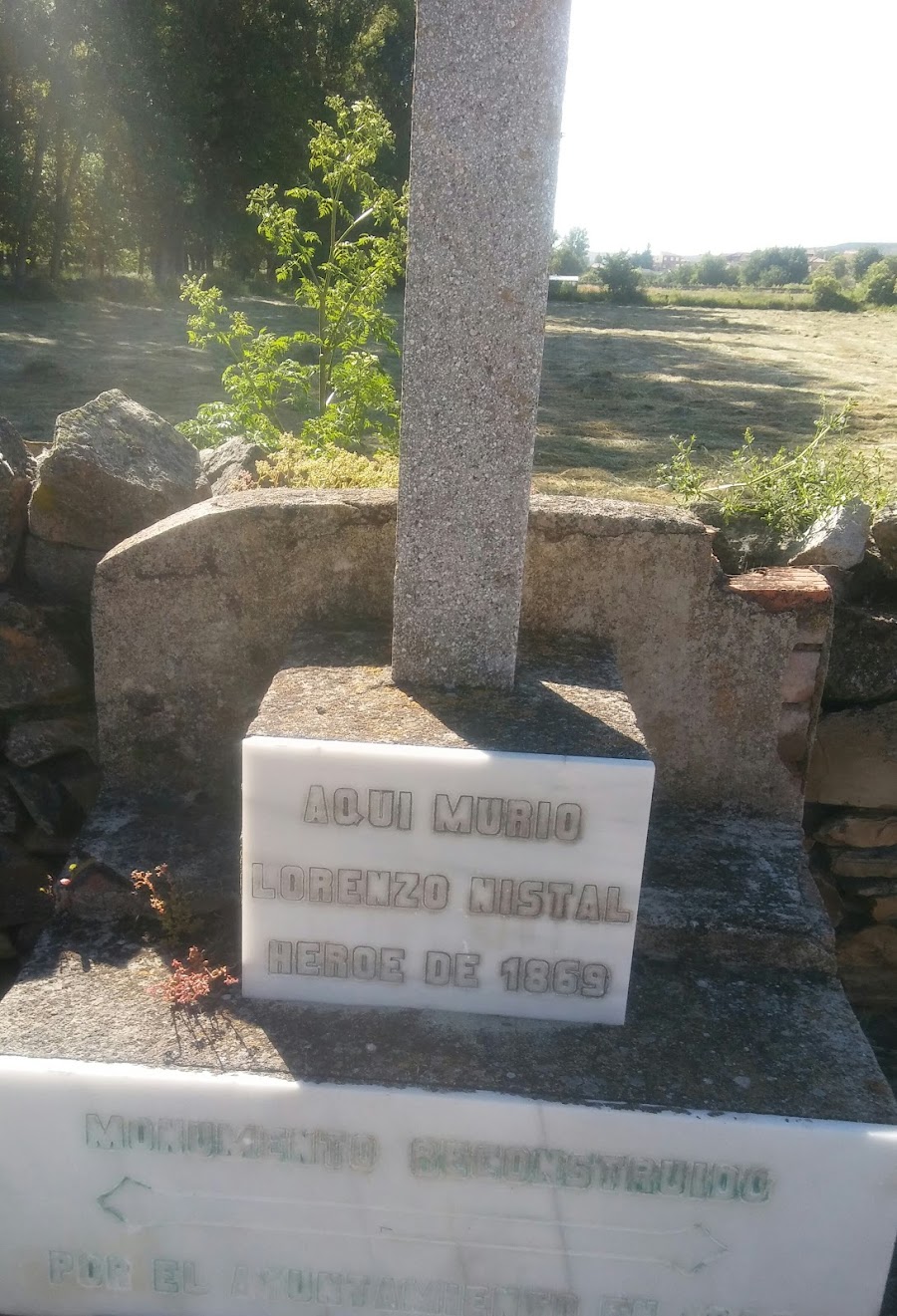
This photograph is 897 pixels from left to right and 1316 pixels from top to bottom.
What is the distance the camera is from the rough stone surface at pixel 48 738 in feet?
9.34

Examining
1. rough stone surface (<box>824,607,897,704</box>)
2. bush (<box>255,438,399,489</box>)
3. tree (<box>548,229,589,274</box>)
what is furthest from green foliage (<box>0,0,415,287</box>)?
tree (<box>548,229,589,274</box>)

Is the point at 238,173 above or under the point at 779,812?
above

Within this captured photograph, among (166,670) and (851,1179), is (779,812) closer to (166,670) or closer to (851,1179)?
(851,1179)

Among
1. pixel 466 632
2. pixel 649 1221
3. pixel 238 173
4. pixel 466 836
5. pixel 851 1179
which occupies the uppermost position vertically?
pixel 238 173

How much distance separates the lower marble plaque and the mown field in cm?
479

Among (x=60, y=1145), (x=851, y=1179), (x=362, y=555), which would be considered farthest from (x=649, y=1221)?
(x=362, y=555)

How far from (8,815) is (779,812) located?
78.4 inches

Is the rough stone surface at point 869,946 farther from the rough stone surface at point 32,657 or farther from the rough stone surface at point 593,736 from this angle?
the rough stone surface at point 32,657

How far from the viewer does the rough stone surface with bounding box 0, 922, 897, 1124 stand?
1.88 metres

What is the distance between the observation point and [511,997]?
2055mm

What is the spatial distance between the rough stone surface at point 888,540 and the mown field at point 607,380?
125 inches

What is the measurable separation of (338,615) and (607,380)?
12.0m

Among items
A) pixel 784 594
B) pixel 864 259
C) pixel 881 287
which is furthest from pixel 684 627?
pixel 864 259

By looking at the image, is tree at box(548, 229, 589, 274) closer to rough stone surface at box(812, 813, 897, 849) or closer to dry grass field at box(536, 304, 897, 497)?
dry grass field at box(536, 304, 897, 497)
